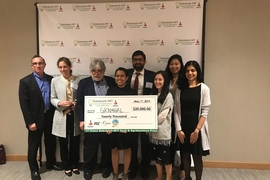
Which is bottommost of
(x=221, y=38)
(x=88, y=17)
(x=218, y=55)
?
(x=218, y=55)

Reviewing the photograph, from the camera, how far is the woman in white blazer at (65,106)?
114 inches

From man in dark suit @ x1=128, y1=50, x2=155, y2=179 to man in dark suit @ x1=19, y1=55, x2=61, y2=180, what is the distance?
45.3 inches

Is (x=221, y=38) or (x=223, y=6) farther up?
(x=223, y=6)

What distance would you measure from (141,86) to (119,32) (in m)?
0.89

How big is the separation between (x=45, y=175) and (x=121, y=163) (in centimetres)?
107

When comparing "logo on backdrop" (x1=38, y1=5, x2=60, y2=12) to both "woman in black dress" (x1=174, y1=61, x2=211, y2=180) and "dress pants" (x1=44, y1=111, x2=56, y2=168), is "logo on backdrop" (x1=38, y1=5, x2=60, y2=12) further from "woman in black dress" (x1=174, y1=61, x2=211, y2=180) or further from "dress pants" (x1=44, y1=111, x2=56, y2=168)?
"woman in black dress" (x1=174, y1=61, x2=211, y2=180)

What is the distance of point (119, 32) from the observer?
3199 millimetres

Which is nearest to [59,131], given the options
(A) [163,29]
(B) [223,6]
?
(A) [163,29]

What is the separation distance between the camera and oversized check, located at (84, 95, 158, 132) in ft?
8.38

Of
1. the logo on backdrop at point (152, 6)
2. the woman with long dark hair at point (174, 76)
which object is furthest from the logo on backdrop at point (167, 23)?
the woman with long dark hair at point (174, 76)

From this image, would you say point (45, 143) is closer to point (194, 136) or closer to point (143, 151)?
point (143, 151)

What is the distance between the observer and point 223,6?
121 inches

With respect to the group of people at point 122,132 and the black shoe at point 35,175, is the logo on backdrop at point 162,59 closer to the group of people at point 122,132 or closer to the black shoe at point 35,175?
the group of people at point 122,132

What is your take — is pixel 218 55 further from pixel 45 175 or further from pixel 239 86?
pixel 45 175
